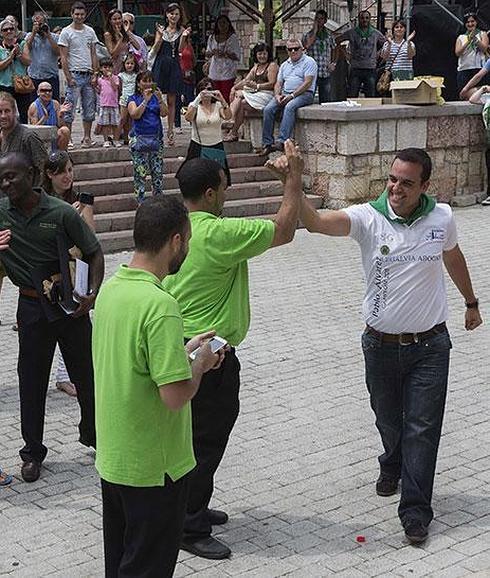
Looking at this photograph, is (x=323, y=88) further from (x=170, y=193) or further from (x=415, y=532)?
(x=415, y=532)

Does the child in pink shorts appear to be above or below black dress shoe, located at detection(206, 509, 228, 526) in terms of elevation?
above

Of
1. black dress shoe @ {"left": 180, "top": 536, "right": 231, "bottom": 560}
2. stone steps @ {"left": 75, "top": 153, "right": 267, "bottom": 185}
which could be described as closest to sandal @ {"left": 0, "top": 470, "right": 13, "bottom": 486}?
black dress shoe @ {"left": 180, "top": 536, "right": 231, "bottom": 560}

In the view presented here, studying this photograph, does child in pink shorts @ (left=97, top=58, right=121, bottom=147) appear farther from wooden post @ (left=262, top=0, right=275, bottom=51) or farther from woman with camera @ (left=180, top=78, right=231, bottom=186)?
wooden post @ (left=262, top=0, right=275, bottom=51)

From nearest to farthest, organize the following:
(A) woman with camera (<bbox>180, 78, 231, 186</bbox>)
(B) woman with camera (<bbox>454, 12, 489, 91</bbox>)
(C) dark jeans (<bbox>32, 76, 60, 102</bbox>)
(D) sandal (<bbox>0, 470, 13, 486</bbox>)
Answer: (D) sandal (<bbox>0, 470, 13, 486</bbox>) → (A) woman with camera (<bbox>180, 78, 231, 186</bbox>) → (C) dark jeans (<bbox>32, 76, 60, 102</bbox>) → (B) woman with camera (<bbox>454, 12, 489, 91</bbox>)

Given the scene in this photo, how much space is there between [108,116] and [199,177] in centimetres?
998

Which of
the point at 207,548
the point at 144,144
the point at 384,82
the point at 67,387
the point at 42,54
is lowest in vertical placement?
the point at 67,387

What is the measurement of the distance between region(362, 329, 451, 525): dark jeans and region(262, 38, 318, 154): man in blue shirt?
9260 mm

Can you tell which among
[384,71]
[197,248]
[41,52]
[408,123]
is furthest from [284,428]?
[384,71]

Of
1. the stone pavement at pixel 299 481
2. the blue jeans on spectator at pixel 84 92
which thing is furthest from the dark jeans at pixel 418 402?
the blue jeans on spectator at pixel 84 92

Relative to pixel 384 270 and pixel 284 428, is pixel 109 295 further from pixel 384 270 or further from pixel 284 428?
pixel 284 428

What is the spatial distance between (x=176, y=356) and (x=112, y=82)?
1172 cm

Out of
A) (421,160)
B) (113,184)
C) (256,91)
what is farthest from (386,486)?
(256,91)

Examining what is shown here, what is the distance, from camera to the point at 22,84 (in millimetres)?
13578

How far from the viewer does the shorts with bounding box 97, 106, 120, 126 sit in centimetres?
1473
